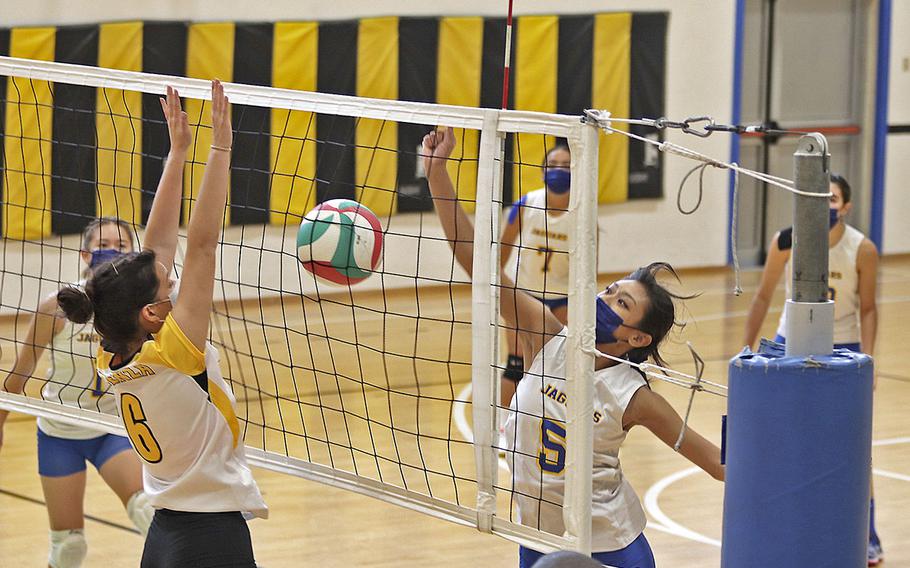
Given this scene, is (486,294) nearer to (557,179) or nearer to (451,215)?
(451,215)

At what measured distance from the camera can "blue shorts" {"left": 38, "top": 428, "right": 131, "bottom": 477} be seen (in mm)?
4570

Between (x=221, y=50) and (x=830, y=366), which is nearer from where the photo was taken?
(x=830, y=366)

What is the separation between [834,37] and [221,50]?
6.21m

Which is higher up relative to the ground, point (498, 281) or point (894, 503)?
point (498, 281)

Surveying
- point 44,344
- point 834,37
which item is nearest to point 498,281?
point 44,344

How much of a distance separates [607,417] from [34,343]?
2.14 m

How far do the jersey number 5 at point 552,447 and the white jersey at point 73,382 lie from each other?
1.78m

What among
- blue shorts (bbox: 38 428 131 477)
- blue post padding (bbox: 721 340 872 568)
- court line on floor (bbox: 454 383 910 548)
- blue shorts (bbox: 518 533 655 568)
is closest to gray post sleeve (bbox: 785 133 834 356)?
blue post padding (bbox: 721 340 872 568)

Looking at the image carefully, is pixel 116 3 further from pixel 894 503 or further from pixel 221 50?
pixel 894 503

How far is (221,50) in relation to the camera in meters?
10.5

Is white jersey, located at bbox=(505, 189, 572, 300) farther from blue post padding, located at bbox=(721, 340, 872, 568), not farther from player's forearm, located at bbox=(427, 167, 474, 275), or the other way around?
blue post padding, located at bbox=(721, 340, 872, 568)

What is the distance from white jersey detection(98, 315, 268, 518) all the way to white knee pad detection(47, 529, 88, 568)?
1.57m

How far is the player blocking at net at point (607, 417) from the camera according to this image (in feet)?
10.5

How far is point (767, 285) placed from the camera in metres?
5.61
